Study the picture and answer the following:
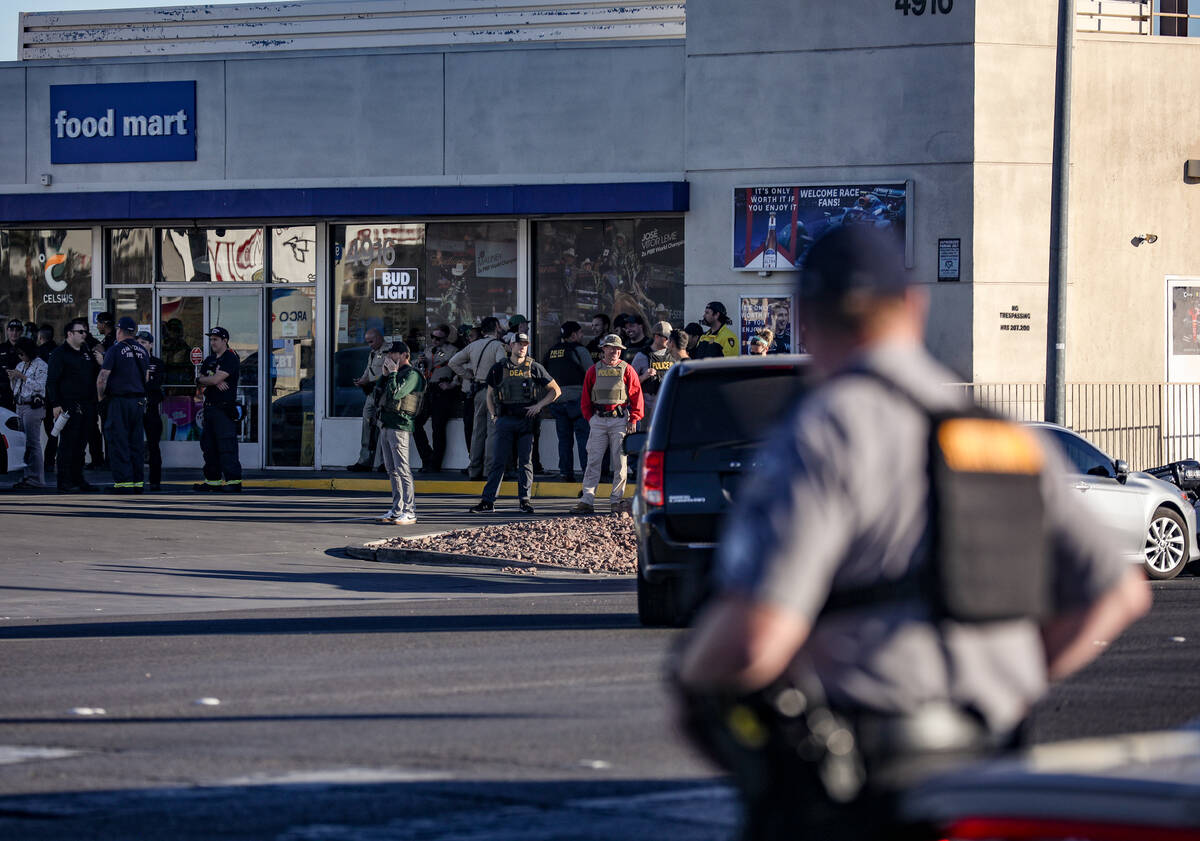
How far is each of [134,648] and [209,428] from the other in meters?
Answer: 10.7

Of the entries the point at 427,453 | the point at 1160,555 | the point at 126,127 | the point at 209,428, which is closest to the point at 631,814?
the point at 1160,555

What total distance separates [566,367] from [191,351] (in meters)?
6.45

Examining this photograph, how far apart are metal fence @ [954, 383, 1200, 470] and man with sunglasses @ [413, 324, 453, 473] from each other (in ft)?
23.1

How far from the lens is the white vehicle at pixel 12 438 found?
2117 centimetres

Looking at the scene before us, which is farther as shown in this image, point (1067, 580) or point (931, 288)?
point (931, 288)

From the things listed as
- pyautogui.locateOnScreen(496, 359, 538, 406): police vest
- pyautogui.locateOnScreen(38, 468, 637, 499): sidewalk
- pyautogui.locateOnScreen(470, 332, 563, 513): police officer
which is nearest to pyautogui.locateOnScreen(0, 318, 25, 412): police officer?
pyautogui.locateOnScreen(38, 468, 637, 499): sidewalk

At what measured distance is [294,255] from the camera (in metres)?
23.9

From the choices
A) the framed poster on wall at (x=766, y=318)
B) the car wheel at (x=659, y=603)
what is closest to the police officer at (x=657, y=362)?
the framed poster on wall at (x=766, y=318)

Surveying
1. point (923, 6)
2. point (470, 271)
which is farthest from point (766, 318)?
point (923, 6)

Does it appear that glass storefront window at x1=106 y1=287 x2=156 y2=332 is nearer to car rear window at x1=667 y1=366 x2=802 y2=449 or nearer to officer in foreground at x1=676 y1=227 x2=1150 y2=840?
car rear window at x1=667 y1=366 x2=802 y2=449

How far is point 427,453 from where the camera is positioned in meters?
22.8

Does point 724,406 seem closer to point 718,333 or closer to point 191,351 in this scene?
point 718,333

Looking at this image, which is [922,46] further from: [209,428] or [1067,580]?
[1067,580]

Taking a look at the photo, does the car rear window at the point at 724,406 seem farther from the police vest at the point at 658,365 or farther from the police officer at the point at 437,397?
the police officer at the point at 437,397
